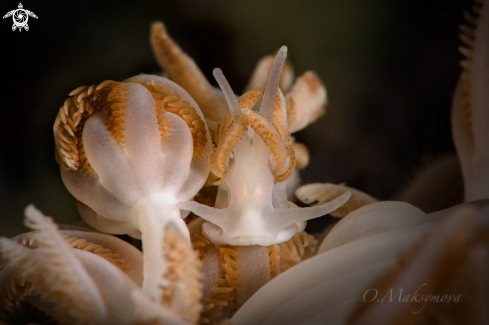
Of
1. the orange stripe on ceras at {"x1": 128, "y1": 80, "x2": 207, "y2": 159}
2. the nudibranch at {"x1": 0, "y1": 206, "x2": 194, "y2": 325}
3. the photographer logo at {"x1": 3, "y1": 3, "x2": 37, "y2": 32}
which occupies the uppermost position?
the photographer logo at {"x1": 3, "y1": 3, "x2": 37, "y2": 32}

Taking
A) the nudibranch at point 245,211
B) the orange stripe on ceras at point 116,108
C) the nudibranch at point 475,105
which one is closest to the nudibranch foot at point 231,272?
the nudibranch at point 245,211

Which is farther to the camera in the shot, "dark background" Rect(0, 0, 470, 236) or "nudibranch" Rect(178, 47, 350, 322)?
"dark background" Rect(0, 0, 470, 236)

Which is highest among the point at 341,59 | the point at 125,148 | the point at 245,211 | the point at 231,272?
the point at 341,59

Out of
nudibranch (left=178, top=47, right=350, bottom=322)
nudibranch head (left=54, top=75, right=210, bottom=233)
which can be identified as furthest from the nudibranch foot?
nudibranch head (left=54, top=75, right=210, bottom=233)

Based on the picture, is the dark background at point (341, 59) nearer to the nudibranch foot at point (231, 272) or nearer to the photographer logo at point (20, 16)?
the photographer logo at point (20, 16)

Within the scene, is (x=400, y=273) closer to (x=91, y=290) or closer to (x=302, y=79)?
(x=91, y=290)

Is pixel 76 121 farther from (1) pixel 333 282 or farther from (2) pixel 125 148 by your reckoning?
(1) pixel 333 282

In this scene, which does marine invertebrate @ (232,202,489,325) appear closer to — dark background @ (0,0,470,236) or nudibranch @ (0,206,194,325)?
nudibranch @ (0,206,194,325)

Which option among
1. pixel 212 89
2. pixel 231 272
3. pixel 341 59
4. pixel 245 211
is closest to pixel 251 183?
pixel 245 211
